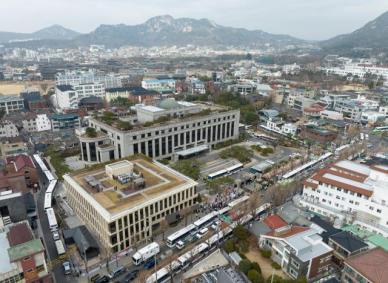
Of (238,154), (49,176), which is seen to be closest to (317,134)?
(238,154)

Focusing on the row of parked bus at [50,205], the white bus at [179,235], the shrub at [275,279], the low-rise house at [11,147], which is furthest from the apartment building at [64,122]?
the shrub at [275,279]

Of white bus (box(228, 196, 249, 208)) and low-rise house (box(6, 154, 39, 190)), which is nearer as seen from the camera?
white bus (box(228, 196, 249, 208))

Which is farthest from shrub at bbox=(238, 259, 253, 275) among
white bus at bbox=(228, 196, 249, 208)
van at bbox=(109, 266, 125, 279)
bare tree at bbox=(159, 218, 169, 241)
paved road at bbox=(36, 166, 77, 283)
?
paved road at bbox=(36, 166, 77, 283)

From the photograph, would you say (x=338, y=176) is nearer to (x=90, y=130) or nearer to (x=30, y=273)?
(x=30, y=273)

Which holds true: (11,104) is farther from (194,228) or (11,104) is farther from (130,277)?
(130,277)

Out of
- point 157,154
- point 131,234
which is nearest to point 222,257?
point 131,234

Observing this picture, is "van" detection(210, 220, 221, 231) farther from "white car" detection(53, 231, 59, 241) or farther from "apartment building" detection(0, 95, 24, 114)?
"apartment building" detection(0, 95, 24, 114)
